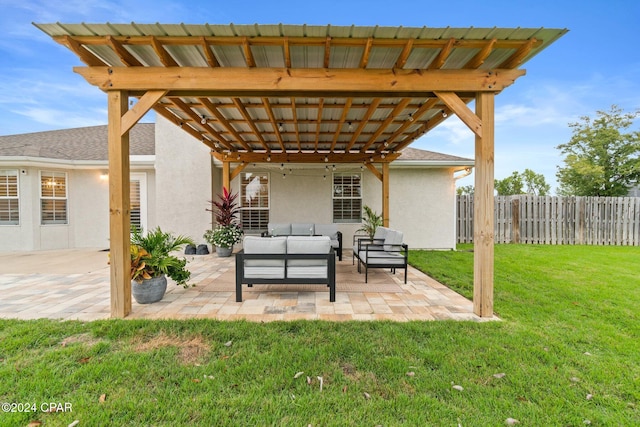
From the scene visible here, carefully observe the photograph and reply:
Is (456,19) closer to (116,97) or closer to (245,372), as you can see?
(116,97)

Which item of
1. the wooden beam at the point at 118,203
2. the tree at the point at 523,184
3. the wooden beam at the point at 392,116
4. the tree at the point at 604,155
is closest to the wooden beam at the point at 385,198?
the wooden beam at the point at 392,116

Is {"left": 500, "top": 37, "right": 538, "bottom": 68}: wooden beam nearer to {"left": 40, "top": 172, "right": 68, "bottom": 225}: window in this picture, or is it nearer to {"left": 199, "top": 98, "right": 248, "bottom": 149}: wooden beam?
{"left": 199, "top": 98, "right": 248, "bottom": 149}: wooden beam

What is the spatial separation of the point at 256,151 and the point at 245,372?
6912mm

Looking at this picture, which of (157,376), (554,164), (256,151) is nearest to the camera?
(157,376)

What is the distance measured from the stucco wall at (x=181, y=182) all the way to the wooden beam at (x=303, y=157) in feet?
3.99

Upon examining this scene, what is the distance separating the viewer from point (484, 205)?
10.9 feet

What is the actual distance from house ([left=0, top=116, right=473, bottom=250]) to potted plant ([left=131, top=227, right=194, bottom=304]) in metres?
4.91

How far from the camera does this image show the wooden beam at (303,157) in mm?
7832

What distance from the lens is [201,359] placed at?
242cm

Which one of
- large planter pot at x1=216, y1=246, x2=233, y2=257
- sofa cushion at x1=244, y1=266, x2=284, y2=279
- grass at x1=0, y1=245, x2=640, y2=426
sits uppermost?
sofa cushion at x1=244, y1=266, x2=284, y2=279

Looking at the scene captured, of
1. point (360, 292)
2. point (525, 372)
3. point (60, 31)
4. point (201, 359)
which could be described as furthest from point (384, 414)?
point (60, 31)

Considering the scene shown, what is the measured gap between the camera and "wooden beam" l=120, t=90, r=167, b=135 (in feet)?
10.7

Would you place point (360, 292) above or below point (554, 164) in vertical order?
below

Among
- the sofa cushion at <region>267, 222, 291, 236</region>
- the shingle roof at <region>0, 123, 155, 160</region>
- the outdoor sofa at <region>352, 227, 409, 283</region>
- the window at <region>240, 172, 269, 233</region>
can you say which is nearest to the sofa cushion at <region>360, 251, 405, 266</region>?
the outdoor sofa at <region>352, 227, 409, 283</region>
